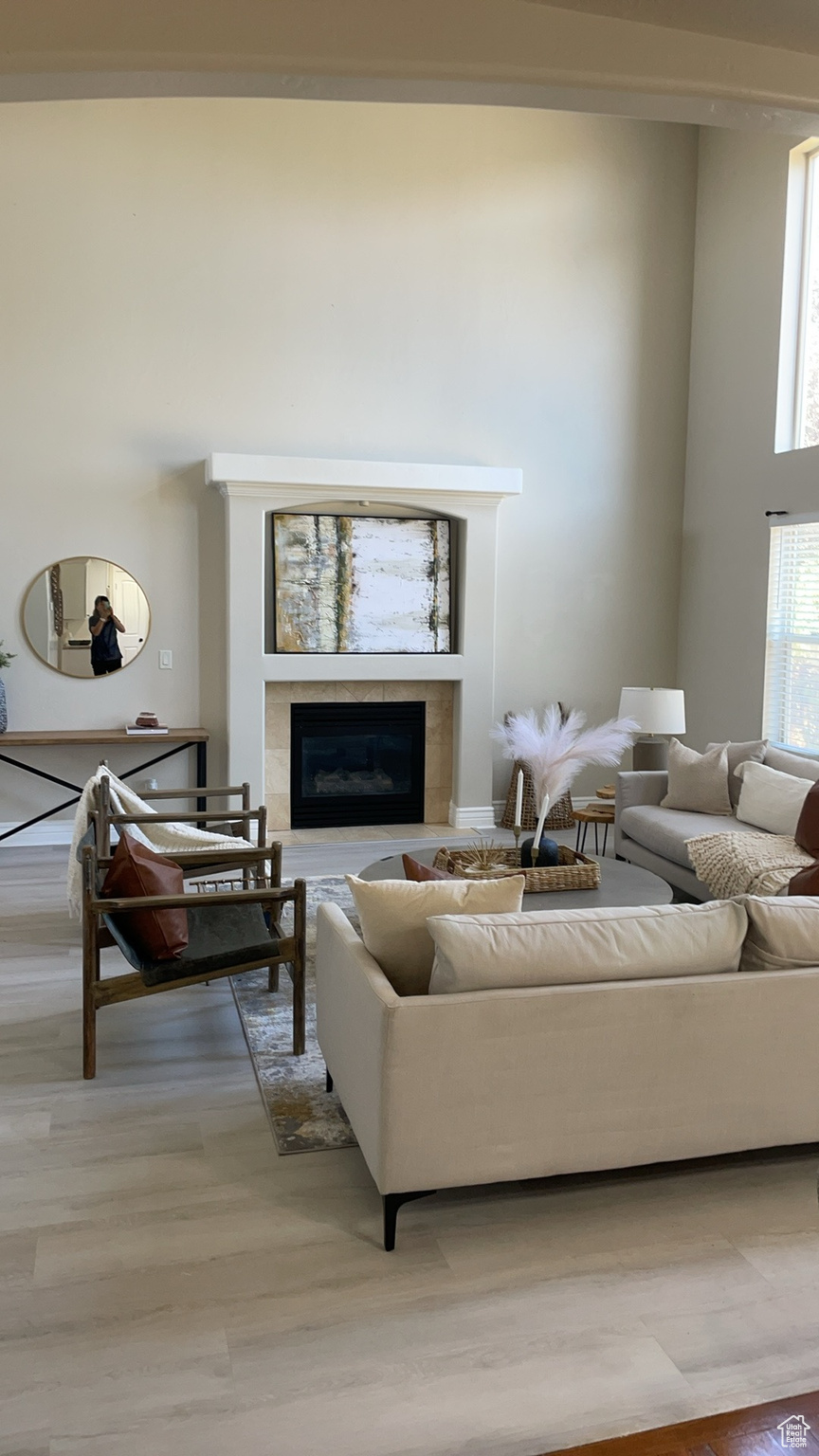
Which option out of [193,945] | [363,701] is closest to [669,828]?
[363,701]

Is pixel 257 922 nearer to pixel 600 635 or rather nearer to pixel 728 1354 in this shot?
pixel 728 1354

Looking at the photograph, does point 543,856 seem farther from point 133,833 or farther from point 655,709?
point 655,709

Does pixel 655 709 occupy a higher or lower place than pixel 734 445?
lower

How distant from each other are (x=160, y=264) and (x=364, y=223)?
1353 millimetres

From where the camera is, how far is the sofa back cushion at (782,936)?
279 cm

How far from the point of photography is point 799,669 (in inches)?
261

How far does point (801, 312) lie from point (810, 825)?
353 cm

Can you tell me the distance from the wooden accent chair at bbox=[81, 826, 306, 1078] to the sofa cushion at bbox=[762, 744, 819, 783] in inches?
122

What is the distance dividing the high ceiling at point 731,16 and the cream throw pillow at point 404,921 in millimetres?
1953

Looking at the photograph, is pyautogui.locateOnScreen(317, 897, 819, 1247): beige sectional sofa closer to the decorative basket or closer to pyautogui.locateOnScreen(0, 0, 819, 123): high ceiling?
pyautogui.locateOnScreen(0, 0, 819, 123): high ceiling

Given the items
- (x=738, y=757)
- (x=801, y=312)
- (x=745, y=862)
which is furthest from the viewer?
(x=801, y=312)

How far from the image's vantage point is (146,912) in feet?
11.5

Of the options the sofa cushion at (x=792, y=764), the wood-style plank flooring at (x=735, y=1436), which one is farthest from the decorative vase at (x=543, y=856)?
the wood-style plank flooring at (x=735, y=1436)

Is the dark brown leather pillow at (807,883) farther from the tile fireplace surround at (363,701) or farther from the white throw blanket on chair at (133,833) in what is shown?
the tile fireplace surround at (363,701)
